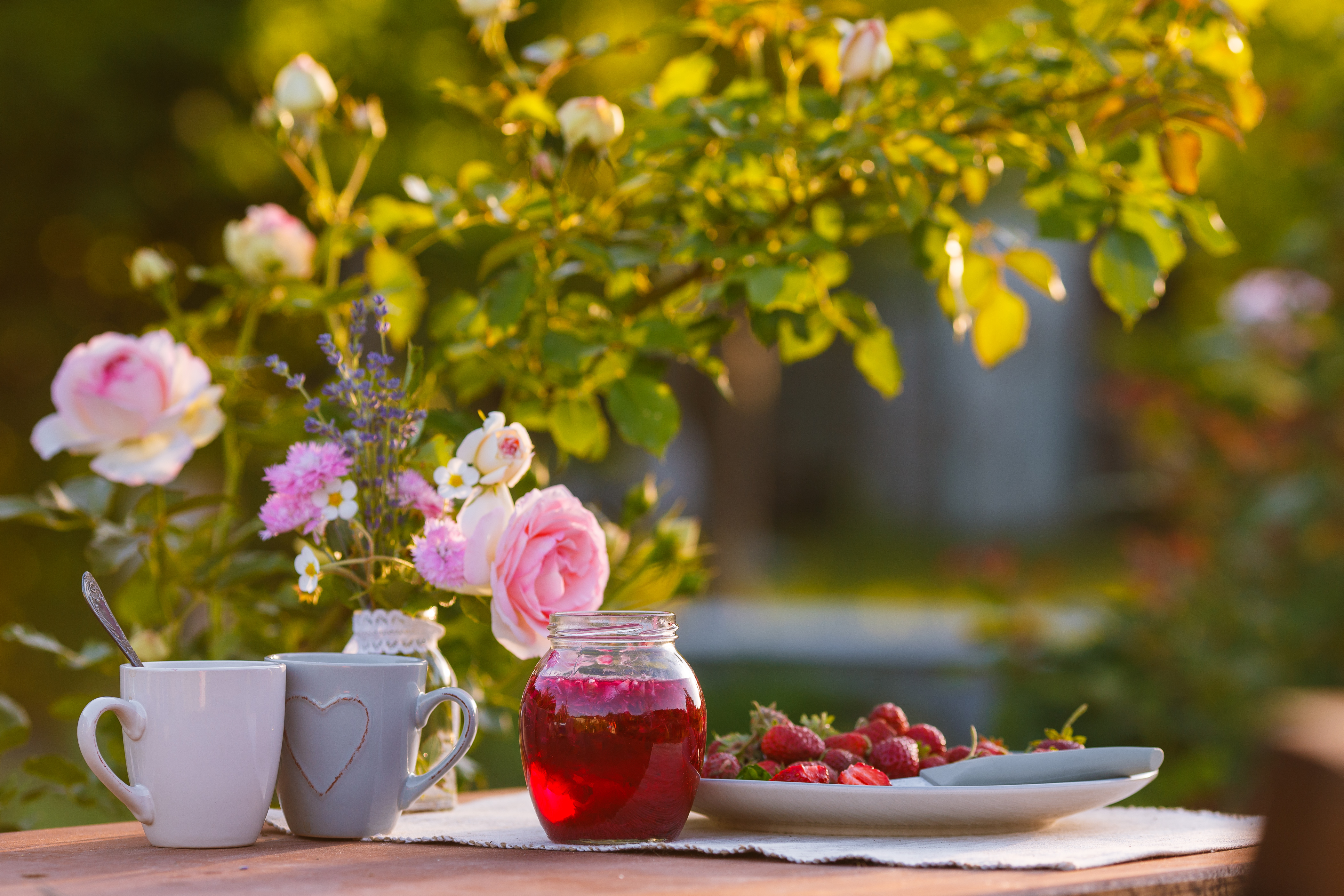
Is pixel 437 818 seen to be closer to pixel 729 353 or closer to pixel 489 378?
pixel 489 378

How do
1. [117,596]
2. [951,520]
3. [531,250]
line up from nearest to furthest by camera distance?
[531,250]
[117,596]
[951,520]

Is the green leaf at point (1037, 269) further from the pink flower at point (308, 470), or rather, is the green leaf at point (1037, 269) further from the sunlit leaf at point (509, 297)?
the pink flower at point (308, 470)

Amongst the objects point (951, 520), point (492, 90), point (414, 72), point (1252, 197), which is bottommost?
point (951, 520)

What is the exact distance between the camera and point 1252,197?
453cm

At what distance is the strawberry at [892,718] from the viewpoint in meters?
1.26

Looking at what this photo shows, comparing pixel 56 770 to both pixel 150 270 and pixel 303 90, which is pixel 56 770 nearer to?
pixel 150 270

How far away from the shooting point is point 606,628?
1.10 m

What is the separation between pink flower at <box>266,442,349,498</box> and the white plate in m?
0.41

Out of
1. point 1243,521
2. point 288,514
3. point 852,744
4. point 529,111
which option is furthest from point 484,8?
point 1243,521

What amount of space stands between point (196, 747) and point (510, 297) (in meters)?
0.61

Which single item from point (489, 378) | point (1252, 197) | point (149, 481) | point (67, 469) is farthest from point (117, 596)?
point (1252, 197)

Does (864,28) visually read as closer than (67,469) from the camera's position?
Yes

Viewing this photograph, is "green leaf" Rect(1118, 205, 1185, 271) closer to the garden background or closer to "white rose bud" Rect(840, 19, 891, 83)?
"white rose bud" Rect(840, 19, 891, 83)

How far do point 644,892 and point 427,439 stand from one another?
67 cm
